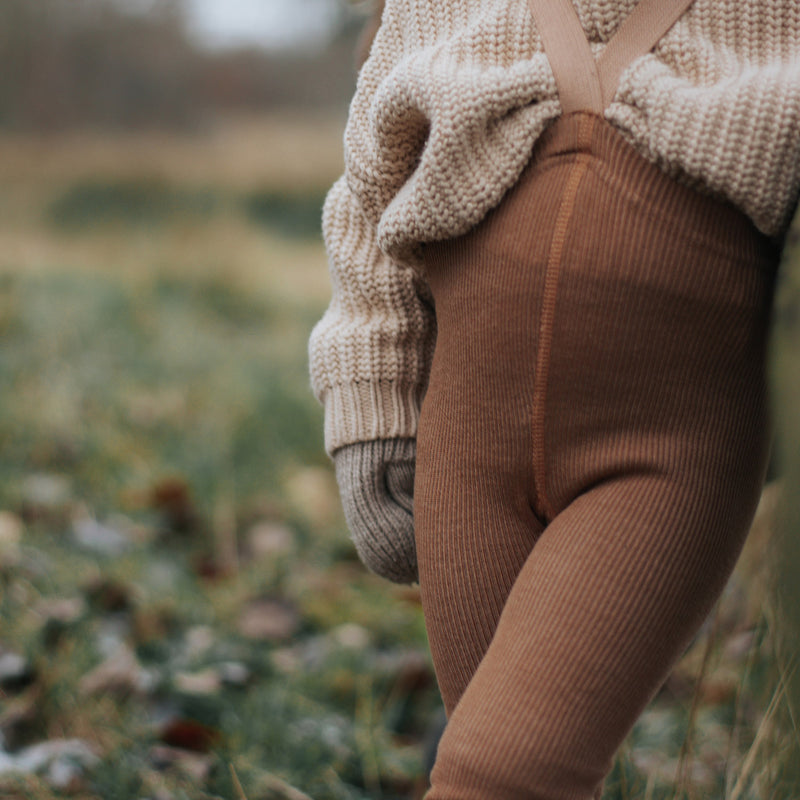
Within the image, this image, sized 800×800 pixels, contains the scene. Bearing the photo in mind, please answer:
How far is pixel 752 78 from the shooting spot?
827 millimetres

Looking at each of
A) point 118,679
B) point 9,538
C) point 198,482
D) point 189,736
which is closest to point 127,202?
point 198,482

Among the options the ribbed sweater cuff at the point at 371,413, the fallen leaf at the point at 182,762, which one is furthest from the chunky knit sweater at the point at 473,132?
the fallen leaf at the point at 182,762

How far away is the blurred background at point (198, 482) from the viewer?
164 cm

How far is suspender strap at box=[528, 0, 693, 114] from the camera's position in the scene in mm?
870

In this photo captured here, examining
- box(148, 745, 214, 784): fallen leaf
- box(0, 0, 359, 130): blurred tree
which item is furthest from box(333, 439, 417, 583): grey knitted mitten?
box(0, 0, 359, 130): blurred tree

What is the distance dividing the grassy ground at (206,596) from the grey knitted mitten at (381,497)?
16.6 inches

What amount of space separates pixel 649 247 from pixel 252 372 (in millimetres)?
3260

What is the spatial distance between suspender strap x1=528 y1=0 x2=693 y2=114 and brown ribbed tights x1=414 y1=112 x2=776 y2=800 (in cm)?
2

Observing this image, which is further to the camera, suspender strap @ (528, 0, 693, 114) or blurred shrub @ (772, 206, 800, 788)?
suspender strap @ (528, 0, 693, 114)

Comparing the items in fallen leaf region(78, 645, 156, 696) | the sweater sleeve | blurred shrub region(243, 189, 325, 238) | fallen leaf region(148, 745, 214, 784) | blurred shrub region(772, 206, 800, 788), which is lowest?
blurred shrub region(243, 189, 325, 238)

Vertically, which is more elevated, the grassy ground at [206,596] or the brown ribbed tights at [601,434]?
the brown ribbed tights at [601,434]

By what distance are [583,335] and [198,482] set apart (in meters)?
2.35

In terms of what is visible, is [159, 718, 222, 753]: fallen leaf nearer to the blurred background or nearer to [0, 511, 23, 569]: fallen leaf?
the blurred background

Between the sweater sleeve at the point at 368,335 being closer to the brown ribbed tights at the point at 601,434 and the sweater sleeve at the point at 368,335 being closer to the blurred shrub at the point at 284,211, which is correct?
the brown ribbed tights at the point at 601,434
